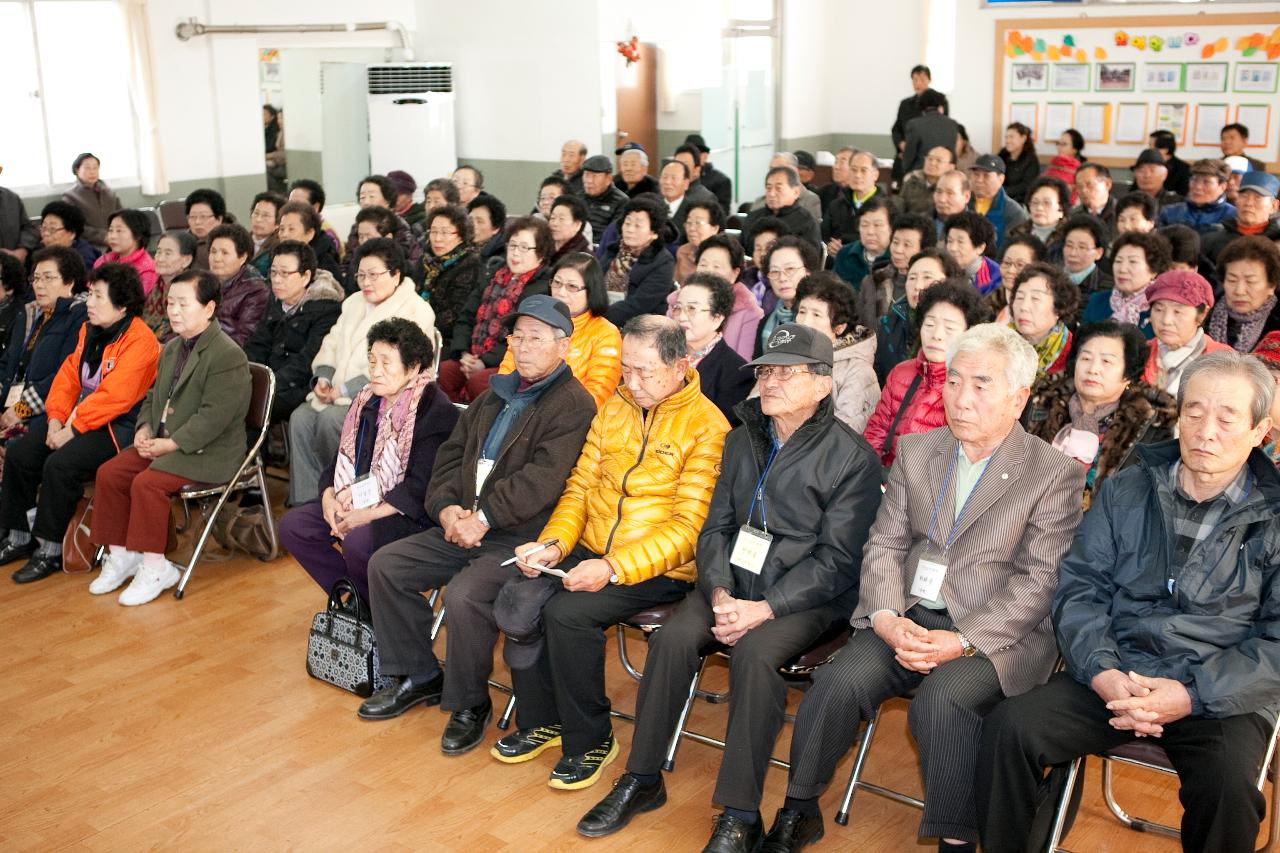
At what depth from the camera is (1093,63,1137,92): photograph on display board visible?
35.0ft

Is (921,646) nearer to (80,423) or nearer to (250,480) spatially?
(250,480)

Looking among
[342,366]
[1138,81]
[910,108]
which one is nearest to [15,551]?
[342,366]

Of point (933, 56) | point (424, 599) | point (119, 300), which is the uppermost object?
point (933, 56)

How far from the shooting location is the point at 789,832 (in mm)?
3189

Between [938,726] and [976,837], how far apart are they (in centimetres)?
30

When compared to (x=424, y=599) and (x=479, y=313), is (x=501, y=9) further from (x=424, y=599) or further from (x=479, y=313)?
(x=424, y=599)

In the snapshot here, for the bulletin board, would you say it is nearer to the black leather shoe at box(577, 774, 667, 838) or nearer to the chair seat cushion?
the chair seat cushion

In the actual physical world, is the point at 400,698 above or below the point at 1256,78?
below

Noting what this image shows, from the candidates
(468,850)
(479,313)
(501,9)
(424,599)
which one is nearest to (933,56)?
(501,9)

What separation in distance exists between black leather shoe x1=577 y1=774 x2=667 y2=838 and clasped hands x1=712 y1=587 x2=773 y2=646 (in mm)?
486

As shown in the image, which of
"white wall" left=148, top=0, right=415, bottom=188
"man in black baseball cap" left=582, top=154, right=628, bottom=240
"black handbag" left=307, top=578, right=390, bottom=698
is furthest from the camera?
"white wall" left=148, top=0, right=415, bottom=188

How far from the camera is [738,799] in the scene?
126 inches

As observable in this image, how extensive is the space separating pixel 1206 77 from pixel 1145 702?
9.08m

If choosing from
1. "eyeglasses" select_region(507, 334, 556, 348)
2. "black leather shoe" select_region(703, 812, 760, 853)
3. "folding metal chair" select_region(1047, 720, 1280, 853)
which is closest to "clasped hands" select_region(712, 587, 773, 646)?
"black leather shoe" select_region(703, 812, 760, 853)
